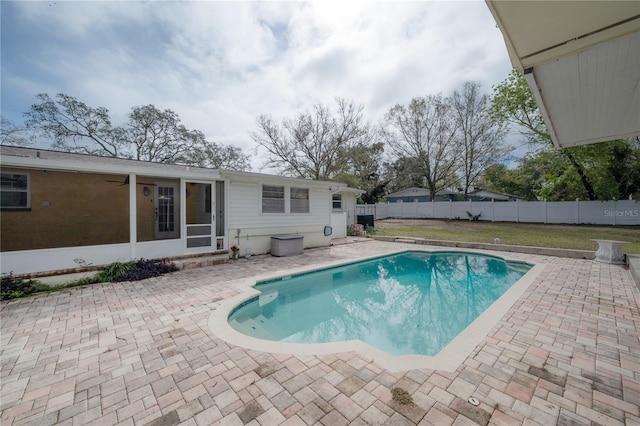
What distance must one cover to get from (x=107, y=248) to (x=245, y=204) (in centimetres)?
371

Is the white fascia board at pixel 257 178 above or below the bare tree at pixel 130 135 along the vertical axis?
below

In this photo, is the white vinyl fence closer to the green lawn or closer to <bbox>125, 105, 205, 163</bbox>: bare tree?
the green lawn

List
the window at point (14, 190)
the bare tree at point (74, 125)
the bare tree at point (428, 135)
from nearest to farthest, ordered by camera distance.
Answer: the window at point (14, 190), the bare tree at point (74, 125), the bare tree at point (428, 135)

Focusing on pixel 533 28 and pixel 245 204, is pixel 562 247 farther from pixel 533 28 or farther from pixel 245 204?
pixel 245 204

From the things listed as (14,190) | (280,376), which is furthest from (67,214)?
(280,376)

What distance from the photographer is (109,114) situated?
1958 cm

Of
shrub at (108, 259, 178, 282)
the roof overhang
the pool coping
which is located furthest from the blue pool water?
the roof overhang

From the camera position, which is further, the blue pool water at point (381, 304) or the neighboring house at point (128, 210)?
the neighboring house at point (128, 210)

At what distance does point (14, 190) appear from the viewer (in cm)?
623

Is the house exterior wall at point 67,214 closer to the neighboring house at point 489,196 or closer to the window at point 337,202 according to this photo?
the window at point 337,202

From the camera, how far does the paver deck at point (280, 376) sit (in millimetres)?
2010

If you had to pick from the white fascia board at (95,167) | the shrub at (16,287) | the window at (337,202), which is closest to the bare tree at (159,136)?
the window at (337,202)

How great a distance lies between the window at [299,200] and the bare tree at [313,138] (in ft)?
37.8

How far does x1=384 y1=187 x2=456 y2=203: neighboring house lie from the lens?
28.2 metres
